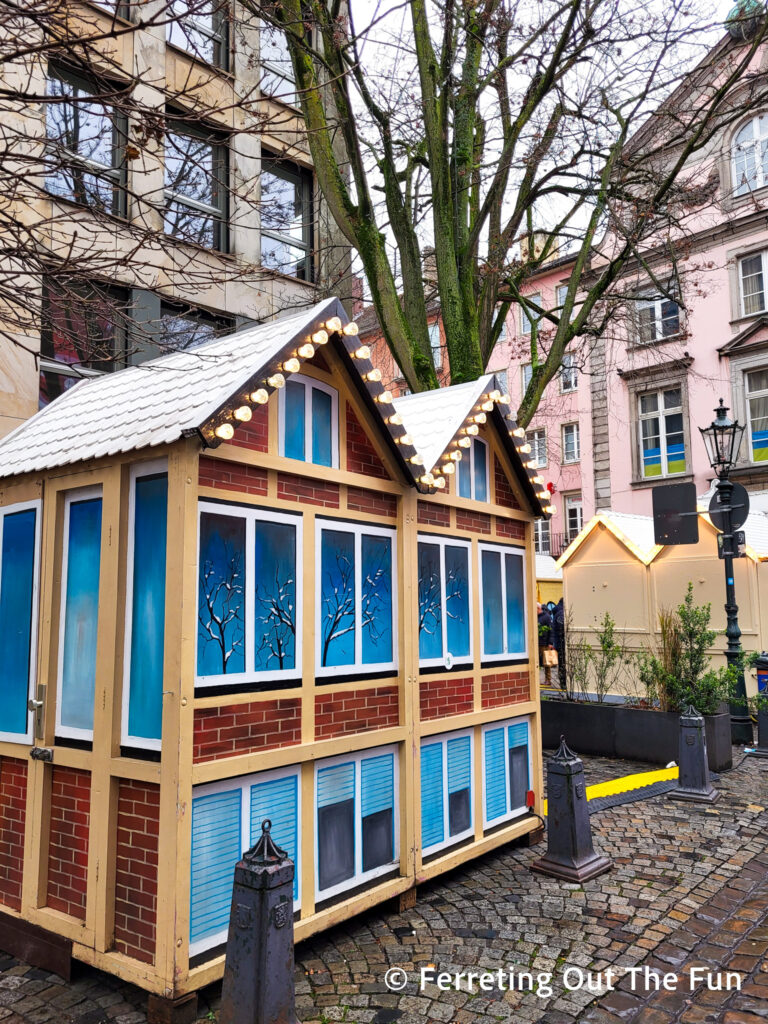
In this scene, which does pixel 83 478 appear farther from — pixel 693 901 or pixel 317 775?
pixel 693 901

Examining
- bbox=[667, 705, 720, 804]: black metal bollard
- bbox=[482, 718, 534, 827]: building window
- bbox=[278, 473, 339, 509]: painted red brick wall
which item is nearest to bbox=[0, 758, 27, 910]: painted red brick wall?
bbox=[278, 473, 339, 509]: painted red brick wall

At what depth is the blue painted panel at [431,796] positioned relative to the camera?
5684mm

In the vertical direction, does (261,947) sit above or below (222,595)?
below

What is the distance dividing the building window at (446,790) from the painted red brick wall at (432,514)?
1.64 m

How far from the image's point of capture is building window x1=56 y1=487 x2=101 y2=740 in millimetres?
4523

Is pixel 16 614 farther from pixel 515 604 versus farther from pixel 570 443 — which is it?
pixel 570 443

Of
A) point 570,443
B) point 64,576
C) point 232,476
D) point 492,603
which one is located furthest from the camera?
point 570,443

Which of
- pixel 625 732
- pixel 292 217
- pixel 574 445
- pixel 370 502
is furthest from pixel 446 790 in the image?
pixel 574 445

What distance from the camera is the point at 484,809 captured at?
6320 mm

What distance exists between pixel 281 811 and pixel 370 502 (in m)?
2.09

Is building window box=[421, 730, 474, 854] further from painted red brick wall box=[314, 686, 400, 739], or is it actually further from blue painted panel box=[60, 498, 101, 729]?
blue painted panel box=[60, 498, 101, 729]

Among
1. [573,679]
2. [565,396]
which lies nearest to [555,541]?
[565,396]

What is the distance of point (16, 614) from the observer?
5.02 meters

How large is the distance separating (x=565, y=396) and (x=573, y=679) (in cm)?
1902
